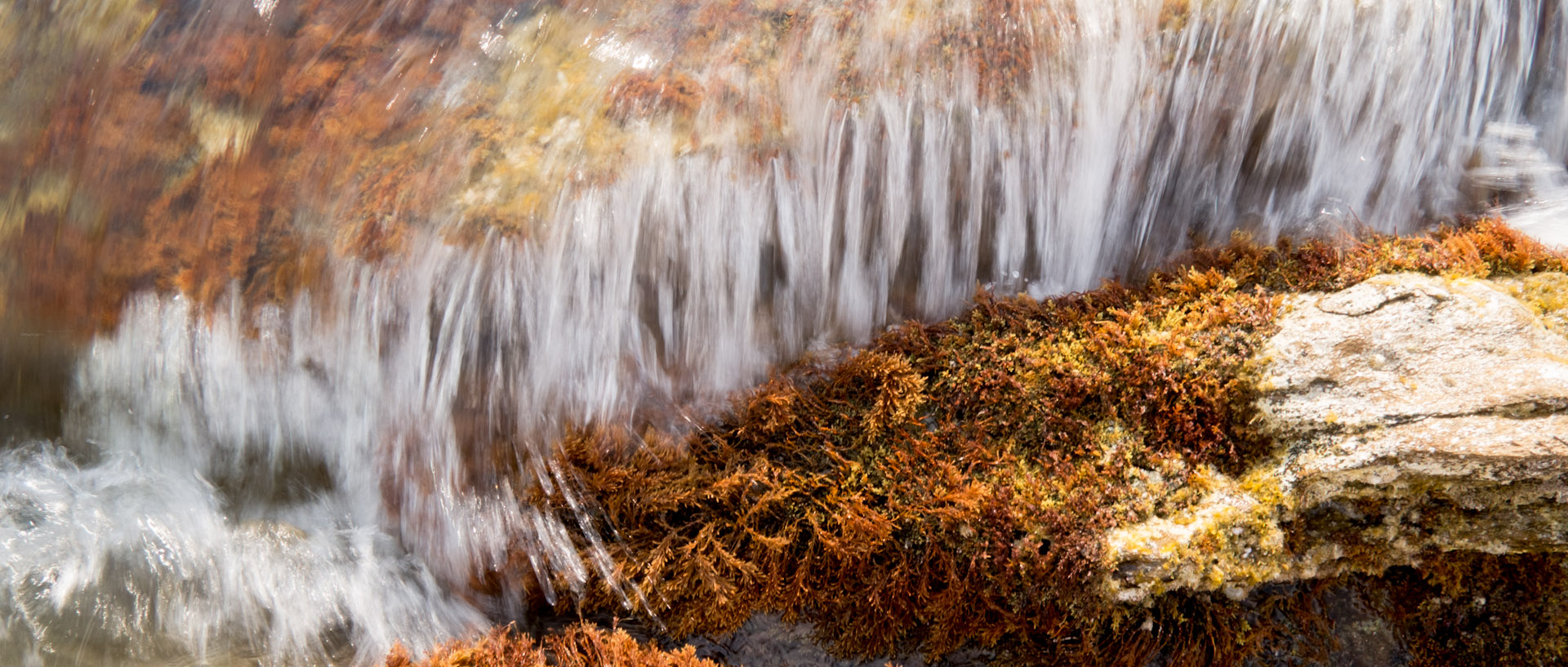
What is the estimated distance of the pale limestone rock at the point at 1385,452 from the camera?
2873mm

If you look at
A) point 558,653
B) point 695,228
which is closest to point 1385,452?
point 695,228

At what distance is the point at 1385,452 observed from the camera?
116 inches

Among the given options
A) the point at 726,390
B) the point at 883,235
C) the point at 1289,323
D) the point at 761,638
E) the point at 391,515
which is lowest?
the point at 761,638

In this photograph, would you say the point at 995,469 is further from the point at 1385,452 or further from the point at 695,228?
the point at 695,228

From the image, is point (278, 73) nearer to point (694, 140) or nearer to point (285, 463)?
point (285, 463)

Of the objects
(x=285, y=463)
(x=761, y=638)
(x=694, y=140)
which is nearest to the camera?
(x=761, y=638)

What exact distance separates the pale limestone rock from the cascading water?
874mm

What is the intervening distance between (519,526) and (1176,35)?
4184 millimetres

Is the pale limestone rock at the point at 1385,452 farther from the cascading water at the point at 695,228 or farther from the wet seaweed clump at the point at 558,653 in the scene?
the wet seaweed clump at the point at 558,653

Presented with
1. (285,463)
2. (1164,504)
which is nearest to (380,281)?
(285,463)

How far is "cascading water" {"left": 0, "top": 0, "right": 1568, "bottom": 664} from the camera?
3941 millimetres

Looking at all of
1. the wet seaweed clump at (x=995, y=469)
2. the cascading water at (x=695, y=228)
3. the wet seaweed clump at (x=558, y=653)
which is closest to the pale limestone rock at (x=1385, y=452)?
the wet seaweed clump at (x=995, y=469)

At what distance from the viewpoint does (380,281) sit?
13.5ft

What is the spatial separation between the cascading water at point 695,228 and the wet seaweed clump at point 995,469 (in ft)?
0.95
